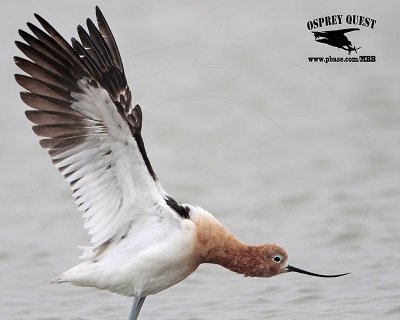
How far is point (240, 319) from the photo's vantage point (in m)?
11.1

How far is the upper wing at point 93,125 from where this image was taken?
883 cm

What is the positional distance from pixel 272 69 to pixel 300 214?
3.41 metres

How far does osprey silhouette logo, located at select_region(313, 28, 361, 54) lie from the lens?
15.6 metres

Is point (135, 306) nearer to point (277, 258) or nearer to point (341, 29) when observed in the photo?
point (277, 258)

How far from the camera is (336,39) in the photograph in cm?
1553

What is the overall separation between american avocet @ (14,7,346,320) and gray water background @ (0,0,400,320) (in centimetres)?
203

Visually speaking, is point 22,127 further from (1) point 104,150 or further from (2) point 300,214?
(1) point 104,150

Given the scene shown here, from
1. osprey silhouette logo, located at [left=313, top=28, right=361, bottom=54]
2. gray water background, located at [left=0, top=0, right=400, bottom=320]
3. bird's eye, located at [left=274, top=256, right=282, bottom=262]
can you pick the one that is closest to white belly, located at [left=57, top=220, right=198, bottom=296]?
bird's eye, located at [left=274, top=256, right=282, bottom=262]

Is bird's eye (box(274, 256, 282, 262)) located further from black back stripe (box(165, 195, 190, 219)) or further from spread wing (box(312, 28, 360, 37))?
spread wing (box(312, 28, 360, 37))

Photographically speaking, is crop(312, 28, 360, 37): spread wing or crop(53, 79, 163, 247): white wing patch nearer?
crop(53, 79, 163, 247): white wing patch

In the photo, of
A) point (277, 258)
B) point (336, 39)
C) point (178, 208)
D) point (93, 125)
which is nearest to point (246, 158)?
point (336, 39)

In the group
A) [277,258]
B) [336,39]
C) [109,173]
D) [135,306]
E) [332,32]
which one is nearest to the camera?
[109,173]

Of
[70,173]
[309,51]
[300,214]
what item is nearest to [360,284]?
[300,214]

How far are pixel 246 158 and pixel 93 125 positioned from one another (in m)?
6.07
